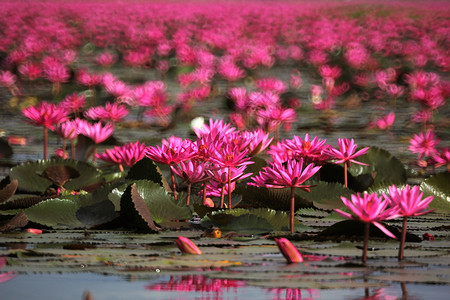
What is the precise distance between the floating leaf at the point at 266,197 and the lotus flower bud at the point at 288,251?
1009mm

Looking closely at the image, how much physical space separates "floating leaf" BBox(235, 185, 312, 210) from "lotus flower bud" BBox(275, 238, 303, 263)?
1.01 metres

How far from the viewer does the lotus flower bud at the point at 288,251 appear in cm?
240

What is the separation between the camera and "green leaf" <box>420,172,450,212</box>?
12.0 feet

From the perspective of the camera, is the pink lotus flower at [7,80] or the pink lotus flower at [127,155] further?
the pink lotus flower at [7,80]

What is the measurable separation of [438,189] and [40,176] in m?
1.60

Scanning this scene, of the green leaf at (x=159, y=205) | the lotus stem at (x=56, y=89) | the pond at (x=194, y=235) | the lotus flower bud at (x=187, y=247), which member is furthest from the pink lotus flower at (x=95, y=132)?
the lotus stem at (x=56, y=89)

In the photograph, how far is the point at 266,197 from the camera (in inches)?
137

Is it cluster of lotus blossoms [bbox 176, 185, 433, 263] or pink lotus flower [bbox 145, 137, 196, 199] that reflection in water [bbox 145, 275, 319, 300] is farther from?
pink lotus flower [bbox 145, 137, 196, 199]

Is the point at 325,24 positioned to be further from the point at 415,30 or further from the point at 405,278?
the point at 405,278

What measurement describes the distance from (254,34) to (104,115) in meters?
13.4

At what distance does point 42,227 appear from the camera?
10.2ft

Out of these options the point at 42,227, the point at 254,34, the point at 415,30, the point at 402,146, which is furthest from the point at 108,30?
the point at 42,227

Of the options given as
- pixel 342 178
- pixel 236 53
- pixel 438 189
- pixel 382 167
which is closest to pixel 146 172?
pixel 342 178

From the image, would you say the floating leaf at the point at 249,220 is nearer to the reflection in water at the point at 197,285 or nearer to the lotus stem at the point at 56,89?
the reflection in water at the point at 197,285
